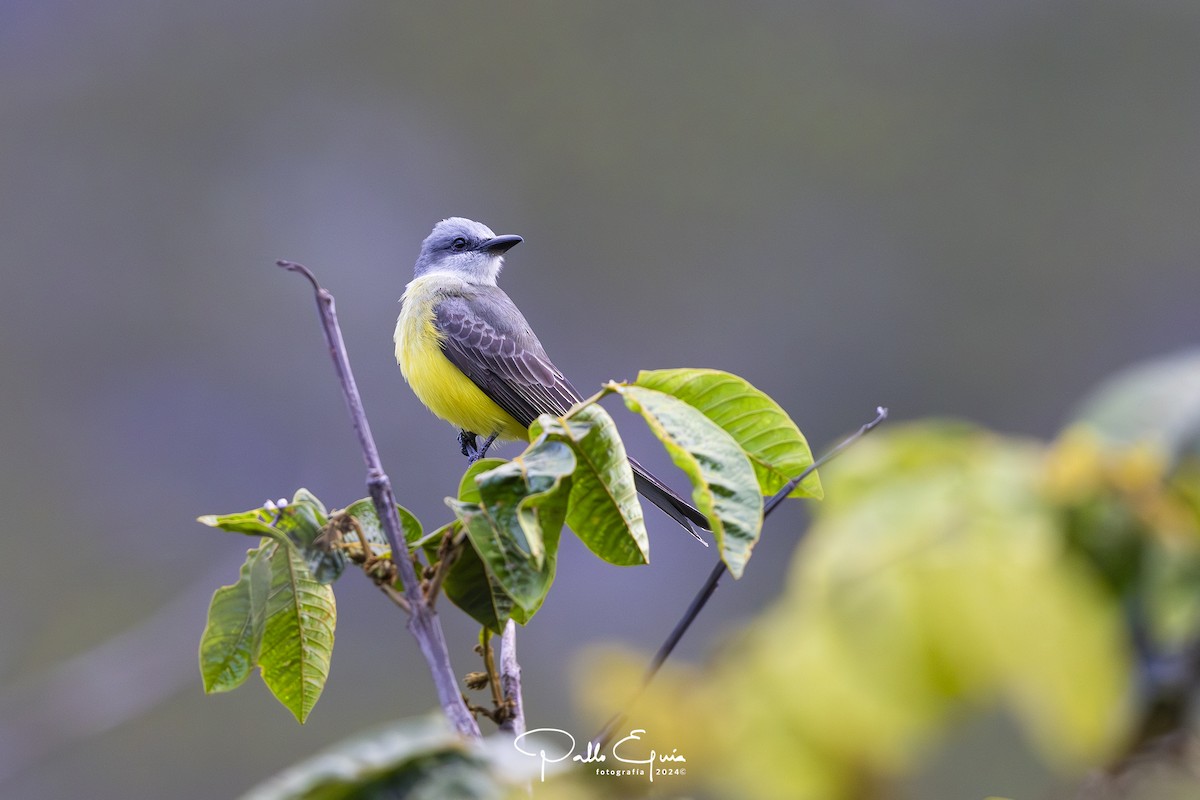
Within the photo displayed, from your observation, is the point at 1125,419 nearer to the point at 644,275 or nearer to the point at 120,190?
the point at 644,275

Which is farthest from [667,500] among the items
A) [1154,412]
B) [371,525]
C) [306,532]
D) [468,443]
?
[1154,412]

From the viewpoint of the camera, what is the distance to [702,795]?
993 mm

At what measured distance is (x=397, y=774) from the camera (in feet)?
3.55

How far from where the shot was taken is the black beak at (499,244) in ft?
18.8

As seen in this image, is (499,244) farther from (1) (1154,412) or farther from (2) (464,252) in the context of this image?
(1) (1154,412)

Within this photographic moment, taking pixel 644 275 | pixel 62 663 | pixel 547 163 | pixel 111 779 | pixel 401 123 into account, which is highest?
pixel 401 123

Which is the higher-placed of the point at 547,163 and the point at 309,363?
the point at 547,163

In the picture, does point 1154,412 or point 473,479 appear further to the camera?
point 473,479

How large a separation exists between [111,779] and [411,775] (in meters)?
18.8

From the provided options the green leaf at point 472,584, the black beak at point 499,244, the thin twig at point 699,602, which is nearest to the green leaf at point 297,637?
the green leaf at point 472,584

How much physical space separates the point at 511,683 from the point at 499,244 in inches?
155

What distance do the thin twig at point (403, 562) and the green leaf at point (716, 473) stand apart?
0.32 m

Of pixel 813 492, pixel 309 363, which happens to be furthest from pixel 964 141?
pixel 813 492

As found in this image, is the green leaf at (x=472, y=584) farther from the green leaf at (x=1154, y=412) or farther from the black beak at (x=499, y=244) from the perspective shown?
the black beak at (x=499, y=244)
